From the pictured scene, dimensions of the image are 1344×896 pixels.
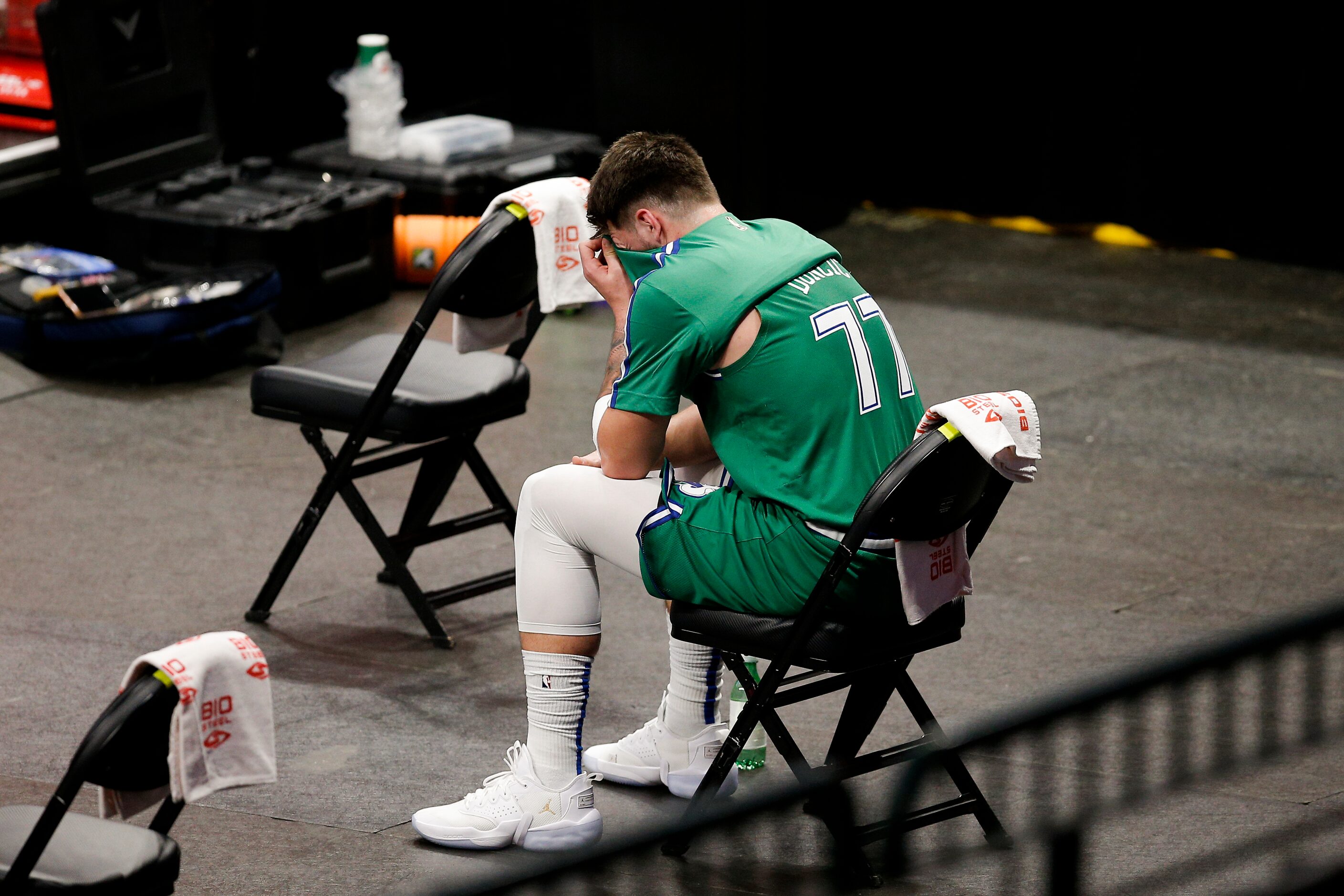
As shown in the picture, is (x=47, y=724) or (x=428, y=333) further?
(x=428, y=333)

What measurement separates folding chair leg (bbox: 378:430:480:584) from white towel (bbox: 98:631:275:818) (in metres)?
2.27

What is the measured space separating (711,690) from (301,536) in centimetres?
130

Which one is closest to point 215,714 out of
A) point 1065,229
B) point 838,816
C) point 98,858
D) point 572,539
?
point 98,858

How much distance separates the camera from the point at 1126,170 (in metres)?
8.29

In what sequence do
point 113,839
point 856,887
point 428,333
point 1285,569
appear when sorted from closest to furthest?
point 113,839 → point 856,887 → point 1285,569 → point 428,333

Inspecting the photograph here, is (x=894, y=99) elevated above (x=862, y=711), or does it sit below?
below

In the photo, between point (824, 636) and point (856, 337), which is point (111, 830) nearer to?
point (824, 636)

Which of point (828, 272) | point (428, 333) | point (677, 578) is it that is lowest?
point (428, 333)

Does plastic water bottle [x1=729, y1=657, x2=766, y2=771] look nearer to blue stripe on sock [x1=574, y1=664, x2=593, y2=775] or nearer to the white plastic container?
blue stripe on sock [x1=574, y1=664, x2=593, y2=775]

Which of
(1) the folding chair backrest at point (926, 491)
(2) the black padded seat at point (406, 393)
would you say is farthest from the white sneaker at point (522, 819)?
(2) the black padded seat at point (406, 393)

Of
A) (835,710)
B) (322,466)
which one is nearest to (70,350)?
(322,466)

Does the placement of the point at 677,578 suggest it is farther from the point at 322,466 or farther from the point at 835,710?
the point at 322,466

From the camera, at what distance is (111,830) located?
2334 millimetres

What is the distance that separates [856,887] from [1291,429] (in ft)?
11.4
